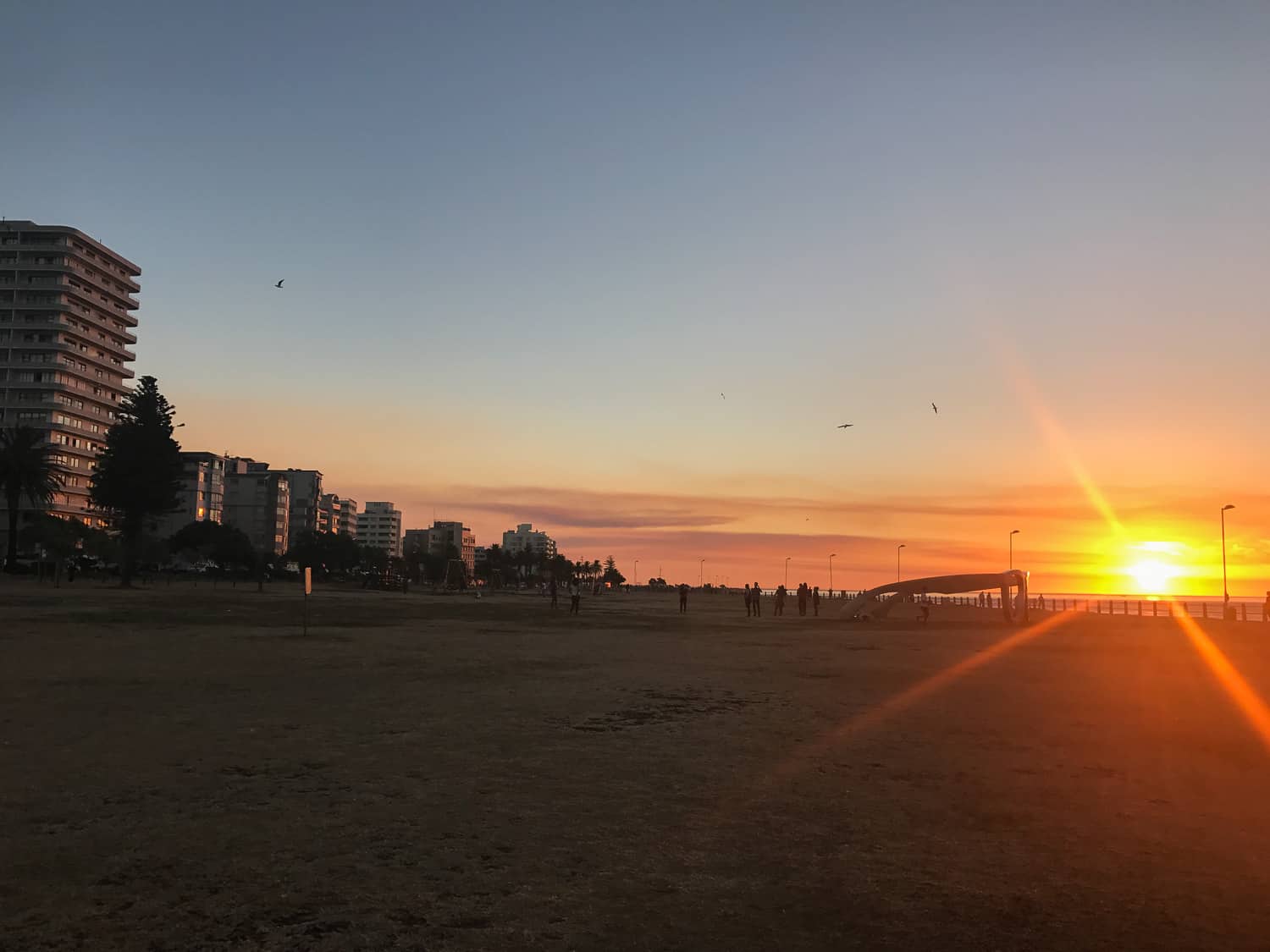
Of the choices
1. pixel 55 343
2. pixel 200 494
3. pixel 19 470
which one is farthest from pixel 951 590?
Answer: pixel 200 494

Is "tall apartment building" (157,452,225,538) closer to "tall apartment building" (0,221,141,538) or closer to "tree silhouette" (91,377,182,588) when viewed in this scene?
"tall apartment building" (0,221,141,538)

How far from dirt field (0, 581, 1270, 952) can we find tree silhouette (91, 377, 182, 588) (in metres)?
61.7

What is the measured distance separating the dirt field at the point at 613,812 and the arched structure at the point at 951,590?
34920 millimetres

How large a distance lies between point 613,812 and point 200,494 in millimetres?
194691

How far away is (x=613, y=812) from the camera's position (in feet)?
27.8

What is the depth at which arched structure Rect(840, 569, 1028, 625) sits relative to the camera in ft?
177

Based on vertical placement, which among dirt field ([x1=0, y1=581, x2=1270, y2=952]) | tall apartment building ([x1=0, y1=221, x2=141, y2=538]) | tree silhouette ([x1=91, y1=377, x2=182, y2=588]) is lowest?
dirt field ([x1=0, y1=581, x2=1270, y2=952])

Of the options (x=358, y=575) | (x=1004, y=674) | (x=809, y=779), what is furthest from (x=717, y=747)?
(x=358, y=575)

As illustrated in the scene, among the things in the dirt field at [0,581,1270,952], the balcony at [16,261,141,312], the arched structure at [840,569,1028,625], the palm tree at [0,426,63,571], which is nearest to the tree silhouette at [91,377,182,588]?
the palm tree at [0,426,63,571]

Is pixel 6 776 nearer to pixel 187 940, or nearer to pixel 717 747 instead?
pixel 187 940

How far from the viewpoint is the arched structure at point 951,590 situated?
53844mm

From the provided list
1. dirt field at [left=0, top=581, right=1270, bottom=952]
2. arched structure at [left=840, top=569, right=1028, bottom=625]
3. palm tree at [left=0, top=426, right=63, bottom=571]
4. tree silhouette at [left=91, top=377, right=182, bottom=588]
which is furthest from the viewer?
palm tree at [left=0, top=426, right=63, bottom=571]

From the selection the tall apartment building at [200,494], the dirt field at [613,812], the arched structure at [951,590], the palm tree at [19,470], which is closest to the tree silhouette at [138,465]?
the palm tree at [19,470]

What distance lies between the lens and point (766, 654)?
27.1 m
